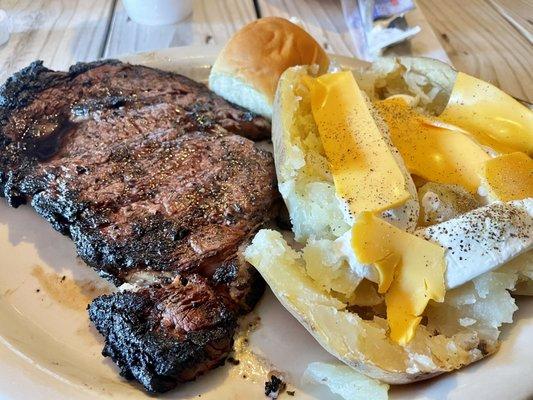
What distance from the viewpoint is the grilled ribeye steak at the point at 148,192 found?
46.6 inches

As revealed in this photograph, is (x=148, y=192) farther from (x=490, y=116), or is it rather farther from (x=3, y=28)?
(x=3, y=28)

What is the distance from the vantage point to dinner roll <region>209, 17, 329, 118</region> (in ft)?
5.89

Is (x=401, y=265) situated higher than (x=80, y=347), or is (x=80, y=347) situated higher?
(x=401, y=265)

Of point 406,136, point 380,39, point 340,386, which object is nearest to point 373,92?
point 406,136

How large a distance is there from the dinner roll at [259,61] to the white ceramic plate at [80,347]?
726 millimetres

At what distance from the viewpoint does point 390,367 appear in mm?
1110

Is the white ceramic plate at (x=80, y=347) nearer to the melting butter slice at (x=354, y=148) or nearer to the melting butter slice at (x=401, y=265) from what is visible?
the melting butter slice at (x=401, y=265)

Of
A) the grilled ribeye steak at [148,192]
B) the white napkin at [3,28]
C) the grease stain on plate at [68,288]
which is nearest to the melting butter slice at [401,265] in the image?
the grilled ribeye steak at [148,192]

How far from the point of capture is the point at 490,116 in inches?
64.6

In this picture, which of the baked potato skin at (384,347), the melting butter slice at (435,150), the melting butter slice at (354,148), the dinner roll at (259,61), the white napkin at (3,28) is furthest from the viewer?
the white napkin at (3,28)

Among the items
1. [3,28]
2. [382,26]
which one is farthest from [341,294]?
[3,28]

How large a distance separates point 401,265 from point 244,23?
1.88 meters

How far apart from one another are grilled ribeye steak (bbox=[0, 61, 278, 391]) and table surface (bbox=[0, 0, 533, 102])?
80cm

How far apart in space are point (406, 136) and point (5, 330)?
1163mm
